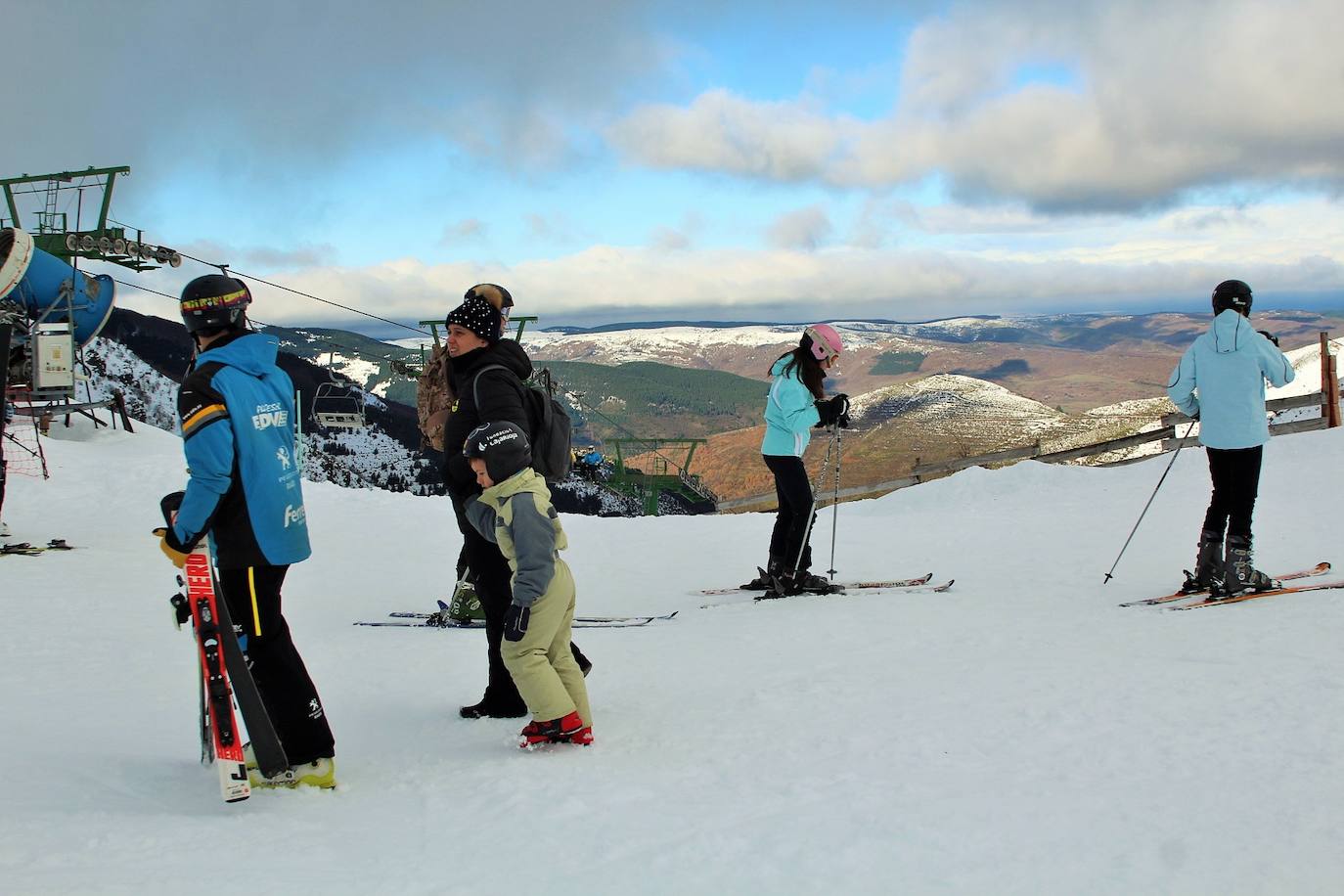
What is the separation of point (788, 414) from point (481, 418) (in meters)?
3.66

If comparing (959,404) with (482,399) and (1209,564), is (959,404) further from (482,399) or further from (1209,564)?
(482,399)

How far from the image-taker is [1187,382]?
6.68 meters

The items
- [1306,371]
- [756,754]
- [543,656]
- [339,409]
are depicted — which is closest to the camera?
[756,754]

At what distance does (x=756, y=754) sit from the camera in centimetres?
372

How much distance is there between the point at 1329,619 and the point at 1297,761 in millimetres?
2454

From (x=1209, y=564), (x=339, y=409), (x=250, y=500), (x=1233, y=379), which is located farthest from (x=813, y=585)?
(x=339, y=409)

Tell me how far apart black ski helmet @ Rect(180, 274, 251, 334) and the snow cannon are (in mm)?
16887

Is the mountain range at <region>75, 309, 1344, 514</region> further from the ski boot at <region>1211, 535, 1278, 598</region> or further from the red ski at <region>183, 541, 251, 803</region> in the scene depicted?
the ski boot at <region>1211, 535, 1278, 598</region>

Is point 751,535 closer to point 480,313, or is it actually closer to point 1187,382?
point 1187,382

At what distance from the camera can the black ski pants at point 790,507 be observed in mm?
7516

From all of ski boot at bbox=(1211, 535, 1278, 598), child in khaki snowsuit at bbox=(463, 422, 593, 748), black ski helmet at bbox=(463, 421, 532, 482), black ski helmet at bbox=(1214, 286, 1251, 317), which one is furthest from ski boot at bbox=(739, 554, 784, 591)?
black ski helmet at bbox=(463, 421, 532, 482)

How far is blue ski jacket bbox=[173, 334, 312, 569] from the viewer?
128 inches

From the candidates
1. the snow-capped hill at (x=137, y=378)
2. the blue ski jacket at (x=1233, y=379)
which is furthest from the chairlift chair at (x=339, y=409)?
the blue ski jacket at (x=1233, y=379)

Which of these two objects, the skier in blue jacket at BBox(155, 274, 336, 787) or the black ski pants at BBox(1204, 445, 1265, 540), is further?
the black ski pants at BBox(1204, 445, 1265, 540)
